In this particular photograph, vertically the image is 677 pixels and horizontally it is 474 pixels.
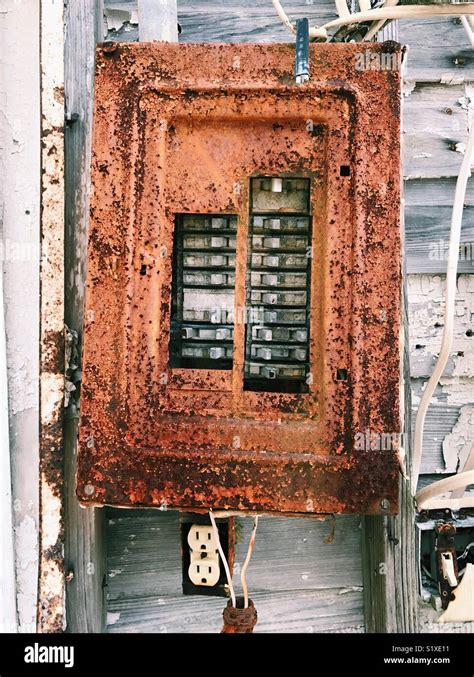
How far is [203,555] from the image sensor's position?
1.09m

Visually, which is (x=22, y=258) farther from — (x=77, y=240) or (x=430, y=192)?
(x=430, y=192)

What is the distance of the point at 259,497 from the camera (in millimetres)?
907

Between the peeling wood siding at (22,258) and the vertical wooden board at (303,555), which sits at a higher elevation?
the peeling wood siding at (22,258)

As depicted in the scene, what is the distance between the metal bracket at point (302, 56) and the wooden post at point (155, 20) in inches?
9.4

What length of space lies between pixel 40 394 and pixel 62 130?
1.60 feet

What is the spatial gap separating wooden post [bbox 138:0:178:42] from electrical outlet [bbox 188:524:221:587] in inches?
35.2

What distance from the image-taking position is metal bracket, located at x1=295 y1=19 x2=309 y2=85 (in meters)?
0.89

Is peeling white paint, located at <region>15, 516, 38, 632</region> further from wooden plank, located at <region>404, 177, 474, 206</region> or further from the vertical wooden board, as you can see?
wooden plank, located at <region>404, 177, 474, 206</region>

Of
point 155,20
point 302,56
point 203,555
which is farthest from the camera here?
point 203,555

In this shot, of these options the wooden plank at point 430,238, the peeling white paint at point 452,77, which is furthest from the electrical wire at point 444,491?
the peeling white paint at point 452,77

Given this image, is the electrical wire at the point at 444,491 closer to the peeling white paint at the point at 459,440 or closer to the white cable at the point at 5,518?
the peeling white paint at the point at 459,440

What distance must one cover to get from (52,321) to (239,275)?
37 centimetres

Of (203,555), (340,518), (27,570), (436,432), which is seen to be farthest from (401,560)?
(27,570)

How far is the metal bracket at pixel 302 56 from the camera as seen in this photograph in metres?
0.89
